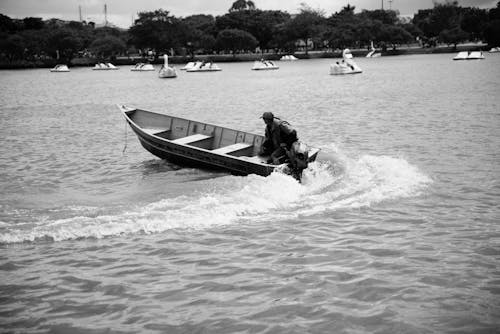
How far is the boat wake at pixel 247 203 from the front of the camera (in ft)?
40.7

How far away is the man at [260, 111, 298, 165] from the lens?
609 inches

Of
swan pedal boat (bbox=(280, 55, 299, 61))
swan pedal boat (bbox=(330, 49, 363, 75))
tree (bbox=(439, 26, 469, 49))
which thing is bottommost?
swan pedal boat (bbox=(330, 49, 363, 75))

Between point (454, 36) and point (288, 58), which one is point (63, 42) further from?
point (454, 36)

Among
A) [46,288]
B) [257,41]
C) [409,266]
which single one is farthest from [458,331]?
[257,41]

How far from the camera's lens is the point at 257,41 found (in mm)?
140125

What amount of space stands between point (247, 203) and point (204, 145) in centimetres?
601

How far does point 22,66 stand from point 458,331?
13845 centimetres

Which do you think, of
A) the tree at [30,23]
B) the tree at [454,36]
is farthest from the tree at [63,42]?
the tree at [454,36]

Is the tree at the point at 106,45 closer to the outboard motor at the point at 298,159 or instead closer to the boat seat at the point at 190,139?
the boat seat at the point at 190,139

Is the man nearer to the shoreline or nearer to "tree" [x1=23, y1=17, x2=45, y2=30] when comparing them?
the shoreline

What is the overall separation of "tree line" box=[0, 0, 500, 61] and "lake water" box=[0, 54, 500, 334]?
11473 cm

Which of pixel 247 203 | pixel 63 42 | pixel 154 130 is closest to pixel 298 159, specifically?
pixel 247 203

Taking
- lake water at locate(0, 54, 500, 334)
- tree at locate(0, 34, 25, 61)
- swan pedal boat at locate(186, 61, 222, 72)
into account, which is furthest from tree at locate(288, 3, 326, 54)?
lake water at locate(0, 54, 500, 334)

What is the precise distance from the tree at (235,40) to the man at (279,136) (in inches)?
4749
